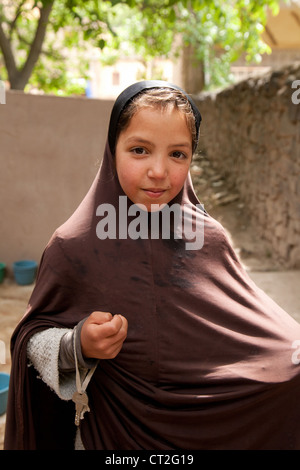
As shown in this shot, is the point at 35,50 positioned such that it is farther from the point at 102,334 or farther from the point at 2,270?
the point at 102,334

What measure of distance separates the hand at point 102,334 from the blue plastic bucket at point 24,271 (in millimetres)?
3733

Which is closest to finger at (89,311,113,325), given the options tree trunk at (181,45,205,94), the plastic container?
the plastic container

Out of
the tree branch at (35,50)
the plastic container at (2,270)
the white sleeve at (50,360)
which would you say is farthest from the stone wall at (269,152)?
the white sleeve at (50,360)

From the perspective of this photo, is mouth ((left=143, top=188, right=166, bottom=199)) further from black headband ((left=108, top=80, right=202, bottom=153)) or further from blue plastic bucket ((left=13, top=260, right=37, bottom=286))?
blue plastic bucket ((left=13, top=260, right=37, bottom=286))

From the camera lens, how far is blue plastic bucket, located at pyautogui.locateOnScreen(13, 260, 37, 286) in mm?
4801

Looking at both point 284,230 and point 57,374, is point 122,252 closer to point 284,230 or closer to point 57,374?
point 57,374

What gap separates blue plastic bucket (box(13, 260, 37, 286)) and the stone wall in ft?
7.71

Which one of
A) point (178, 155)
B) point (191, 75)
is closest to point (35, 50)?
point (191, 75)

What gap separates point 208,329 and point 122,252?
0.35 meters

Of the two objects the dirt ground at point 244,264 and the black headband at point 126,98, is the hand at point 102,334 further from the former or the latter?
the dirt ground at point 244,264

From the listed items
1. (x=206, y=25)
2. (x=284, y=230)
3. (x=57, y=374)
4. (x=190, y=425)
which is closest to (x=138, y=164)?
(x=57, y=374)

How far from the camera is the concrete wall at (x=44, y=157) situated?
474cm

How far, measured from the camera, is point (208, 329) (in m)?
1.37

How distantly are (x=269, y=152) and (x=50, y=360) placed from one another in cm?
511
